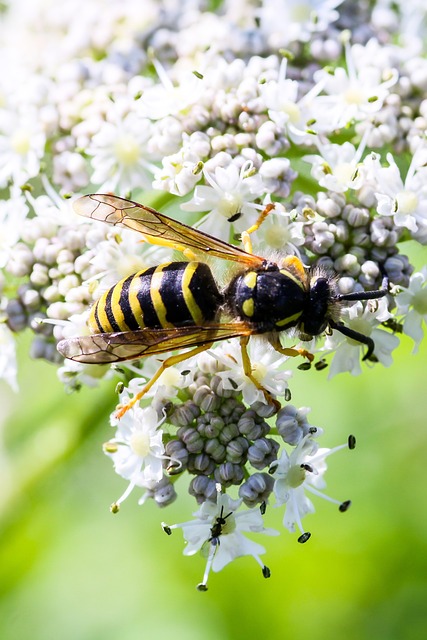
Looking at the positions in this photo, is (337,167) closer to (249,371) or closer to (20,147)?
(249,371)

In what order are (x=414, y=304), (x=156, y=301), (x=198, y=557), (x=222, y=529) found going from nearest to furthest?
(x=156, y=301)
(x=222, y=529)
(x=414, y=304)
(x=198, y=557)

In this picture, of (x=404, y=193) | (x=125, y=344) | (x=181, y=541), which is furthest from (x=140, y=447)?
(x=404, y=193)

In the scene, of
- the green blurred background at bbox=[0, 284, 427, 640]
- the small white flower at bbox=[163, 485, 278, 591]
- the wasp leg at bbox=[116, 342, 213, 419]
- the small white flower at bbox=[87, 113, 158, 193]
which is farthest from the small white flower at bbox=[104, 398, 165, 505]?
the small white flower at bbox=[87, 113, 158, 193]

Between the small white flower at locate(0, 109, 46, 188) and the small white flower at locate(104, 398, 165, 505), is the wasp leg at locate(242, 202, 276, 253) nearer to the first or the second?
the small white flower at locate(104, 398, 165, 505)

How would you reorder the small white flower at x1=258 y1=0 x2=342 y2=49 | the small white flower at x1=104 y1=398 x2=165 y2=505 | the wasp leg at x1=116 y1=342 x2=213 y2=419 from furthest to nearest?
the small white flower at x1=258 y1=0 x2=342 y2=49
the small white flower at x1=104 y1=398 x2=165 y2=505
the wasp leg at x1=116 y1=342 x2=213 y2=419

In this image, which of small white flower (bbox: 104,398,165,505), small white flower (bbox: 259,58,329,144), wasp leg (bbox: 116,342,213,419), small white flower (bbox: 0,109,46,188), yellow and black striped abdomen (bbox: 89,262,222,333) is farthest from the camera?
small white flower (bbox: 0,109,46,188)

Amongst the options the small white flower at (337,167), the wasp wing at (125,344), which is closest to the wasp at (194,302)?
the wasp wing at (125,344)

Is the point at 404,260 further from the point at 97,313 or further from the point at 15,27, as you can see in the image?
the point at 15,27
